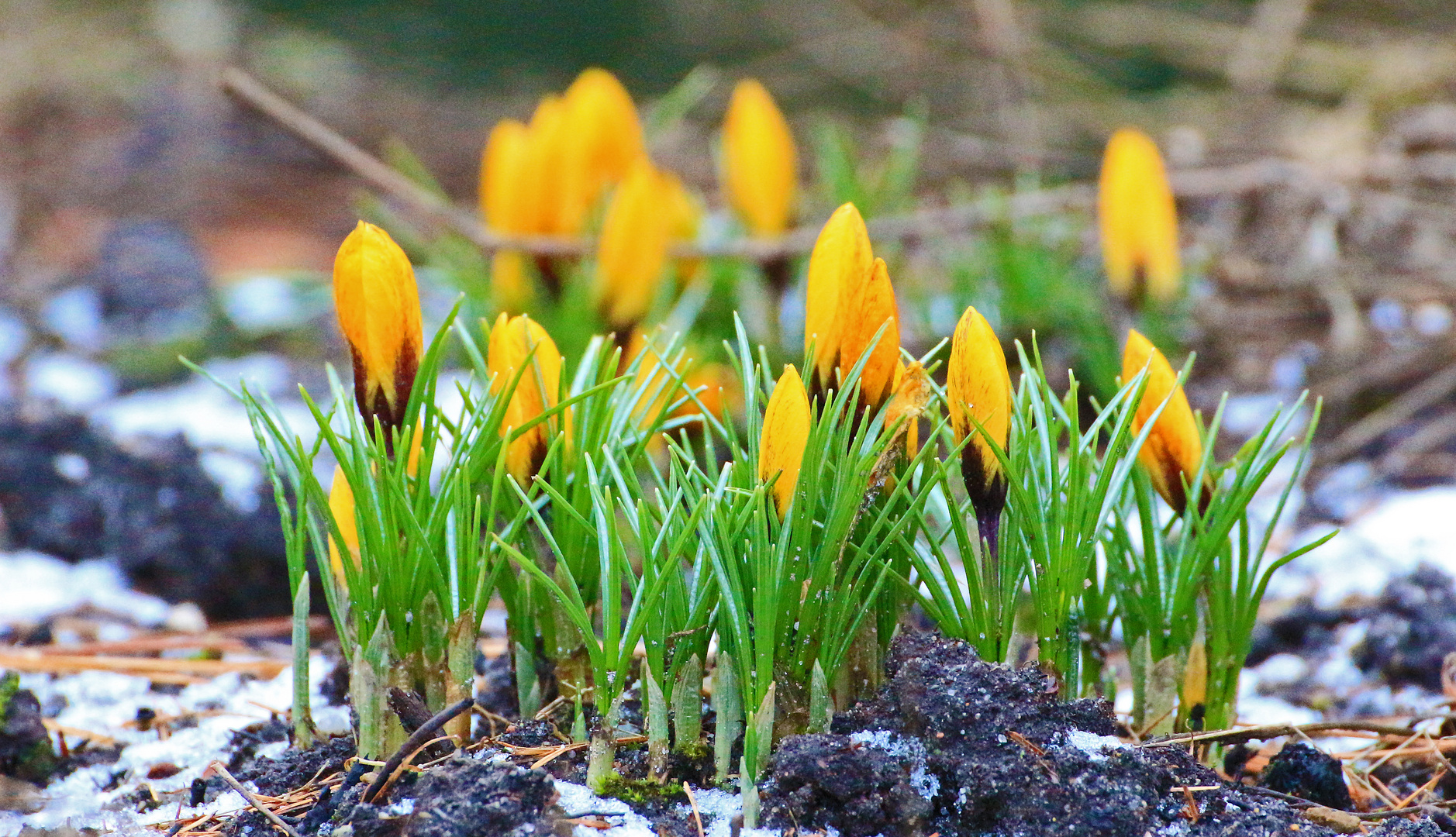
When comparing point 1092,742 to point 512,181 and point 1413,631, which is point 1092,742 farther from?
point 512,181

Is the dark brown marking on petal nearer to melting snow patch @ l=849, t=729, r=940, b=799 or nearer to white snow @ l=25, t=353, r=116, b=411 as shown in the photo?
melting snow patch @ l=849, t=729, r=940, b=799

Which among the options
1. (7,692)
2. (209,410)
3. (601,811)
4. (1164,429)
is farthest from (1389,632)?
(209,410)

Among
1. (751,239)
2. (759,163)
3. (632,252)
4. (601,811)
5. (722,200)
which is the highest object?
(722,200)

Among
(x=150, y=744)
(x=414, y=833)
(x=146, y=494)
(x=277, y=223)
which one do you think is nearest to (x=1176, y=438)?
(x=414, y=833)

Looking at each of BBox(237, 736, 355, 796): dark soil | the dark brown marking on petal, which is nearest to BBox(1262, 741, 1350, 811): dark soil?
the dark brown marking on petal

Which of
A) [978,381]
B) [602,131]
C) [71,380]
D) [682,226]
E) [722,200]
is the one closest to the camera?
[978,381]
